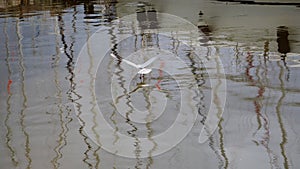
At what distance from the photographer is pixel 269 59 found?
A: 8.05 meters

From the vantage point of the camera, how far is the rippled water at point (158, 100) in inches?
167

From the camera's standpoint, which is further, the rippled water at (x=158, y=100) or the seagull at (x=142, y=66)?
the seagull at (x=142, y=66)

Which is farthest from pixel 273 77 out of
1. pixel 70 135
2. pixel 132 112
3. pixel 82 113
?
pixel 70 135

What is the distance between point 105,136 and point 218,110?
1356 millimetres

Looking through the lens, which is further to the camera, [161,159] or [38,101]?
[38,101]

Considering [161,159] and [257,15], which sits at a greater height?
[257,15]

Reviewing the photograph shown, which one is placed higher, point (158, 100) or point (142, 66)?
point (142, 66)

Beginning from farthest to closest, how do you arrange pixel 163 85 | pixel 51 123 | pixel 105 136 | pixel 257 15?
1. pixel 257 15
2. pixel 163 85
3. pixel 51 123
4. pixel 105 136

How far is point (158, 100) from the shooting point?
597 cm

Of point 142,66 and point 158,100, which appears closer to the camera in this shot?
point 158,100

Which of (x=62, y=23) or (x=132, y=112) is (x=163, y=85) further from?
(x=62, y=23)

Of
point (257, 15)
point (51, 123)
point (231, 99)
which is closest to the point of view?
point (51, 123)

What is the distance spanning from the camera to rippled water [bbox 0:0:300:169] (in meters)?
4.25

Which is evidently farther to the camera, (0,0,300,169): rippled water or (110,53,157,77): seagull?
(110,53,157,77): seagull
